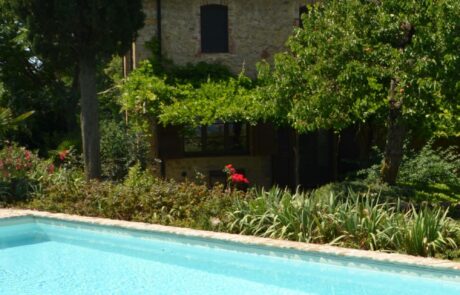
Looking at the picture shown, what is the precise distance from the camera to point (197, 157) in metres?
20.0

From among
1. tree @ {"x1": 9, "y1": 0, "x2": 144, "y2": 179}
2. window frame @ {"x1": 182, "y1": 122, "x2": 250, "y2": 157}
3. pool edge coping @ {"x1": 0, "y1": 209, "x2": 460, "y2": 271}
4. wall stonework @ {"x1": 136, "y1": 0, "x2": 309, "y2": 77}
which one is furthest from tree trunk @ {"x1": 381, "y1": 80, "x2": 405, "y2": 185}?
wall stonework @ {"x1": 136, "y1": 0, "x2": 309, "y2": 77}

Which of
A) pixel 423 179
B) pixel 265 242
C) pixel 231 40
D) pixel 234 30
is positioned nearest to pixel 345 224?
pixel 265 242

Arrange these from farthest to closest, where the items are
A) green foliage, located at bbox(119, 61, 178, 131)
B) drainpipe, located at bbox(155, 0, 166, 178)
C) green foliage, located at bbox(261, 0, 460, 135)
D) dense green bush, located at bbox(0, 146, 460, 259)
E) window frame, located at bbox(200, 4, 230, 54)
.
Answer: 1. window frame, located at bbox(200, 4, 230, 54)
2. drainpipe, located at bbox(155, 0, 166, 178)
3. green foliage, located at bbox(119, 61, 178, 131)
4. green foliage, located at bbox(261, 0, 460, 135)
5. dense green bush, located at bbox(0, 146, 460, 259)

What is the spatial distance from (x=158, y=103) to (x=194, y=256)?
824 cm

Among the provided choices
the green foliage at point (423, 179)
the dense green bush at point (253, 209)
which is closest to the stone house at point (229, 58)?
the green foliage at point (423, 179)

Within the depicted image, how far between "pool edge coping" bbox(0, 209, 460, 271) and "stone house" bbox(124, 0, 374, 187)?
599 centimetres

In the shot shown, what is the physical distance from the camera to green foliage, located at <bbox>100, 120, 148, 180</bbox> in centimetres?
1895

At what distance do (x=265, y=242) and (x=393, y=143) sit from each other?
15.8ft

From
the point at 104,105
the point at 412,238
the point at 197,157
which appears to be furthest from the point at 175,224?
the point at 104,105

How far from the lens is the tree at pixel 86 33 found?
53.7 ft

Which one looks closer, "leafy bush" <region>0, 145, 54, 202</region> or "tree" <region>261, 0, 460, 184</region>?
"tree" <region>261, 0, 460, 184</region>

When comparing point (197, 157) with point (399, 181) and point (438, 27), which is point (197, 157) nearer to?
point (399, 181)

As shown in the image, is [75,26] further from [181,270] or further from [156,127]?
[181,270]

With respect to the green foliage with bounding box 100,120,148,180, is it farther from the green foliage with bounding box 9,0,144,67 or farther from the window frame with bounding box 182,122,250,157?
the green foliage with bounding box 9,0,144,67
